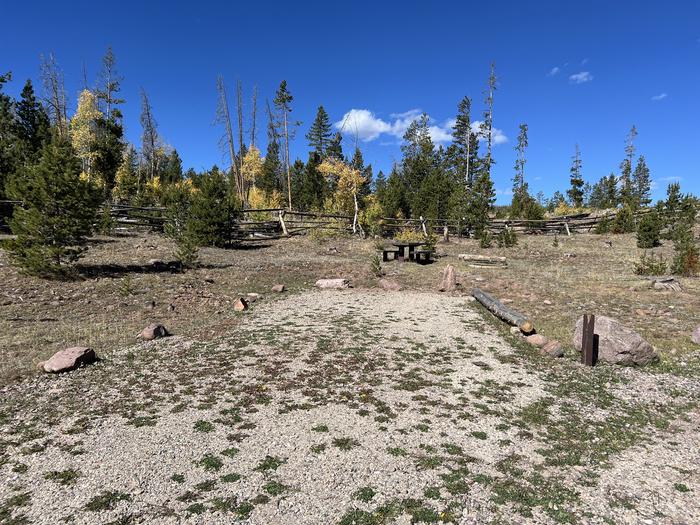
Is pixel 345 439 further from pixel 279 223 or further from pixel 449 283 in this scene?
pixel 279 223

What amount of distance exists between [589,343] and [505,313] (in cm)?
325

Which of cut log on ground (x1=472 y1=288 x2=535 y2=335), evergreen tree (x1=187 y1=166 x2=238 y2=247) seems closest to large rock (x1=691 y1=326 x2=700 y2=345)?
cut log on ground (x1=472 y1=288 x2=535 y2=335)

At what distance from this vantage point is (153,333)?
898 centimetres

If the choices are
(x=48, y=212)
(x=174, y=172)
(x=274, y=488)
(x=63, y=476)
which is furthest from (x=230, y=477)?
(x=174, y=172)

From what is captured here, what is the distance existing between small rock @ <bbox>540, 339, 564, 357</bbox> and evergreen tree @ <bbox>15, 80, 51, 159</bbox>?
28126mm

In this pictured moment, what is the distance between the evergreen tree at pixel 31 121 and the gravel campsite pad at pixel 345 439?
75.3 ft

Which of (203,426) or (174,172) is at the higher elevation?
(174,172)

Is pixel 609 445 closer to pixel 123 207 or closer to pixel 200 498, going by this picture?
pixel 200 498

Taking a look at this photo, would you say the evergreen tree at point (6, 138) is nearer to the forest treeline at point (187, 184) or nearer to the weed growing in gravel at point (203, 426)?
Result: the forest treeline at point (187, 184)

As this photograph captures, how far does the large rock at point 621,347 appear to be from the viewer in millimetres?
8008

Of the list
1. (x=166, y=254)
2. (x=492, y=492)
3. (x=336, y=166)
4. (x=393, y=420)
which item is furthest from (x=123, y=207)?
(x=492, y=492)

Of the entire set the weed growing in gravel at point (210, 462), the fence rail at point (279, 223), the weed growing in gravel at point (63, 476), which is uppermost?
the fence rail at point (279, 223)

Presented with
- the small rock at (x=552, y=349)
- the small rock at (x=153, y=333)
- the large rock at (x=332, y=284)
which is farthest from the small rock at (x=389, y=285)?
the small rock at (x=153, y=333)

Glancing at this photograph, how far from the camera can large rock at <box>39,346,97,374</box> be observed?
6922 millimetres
